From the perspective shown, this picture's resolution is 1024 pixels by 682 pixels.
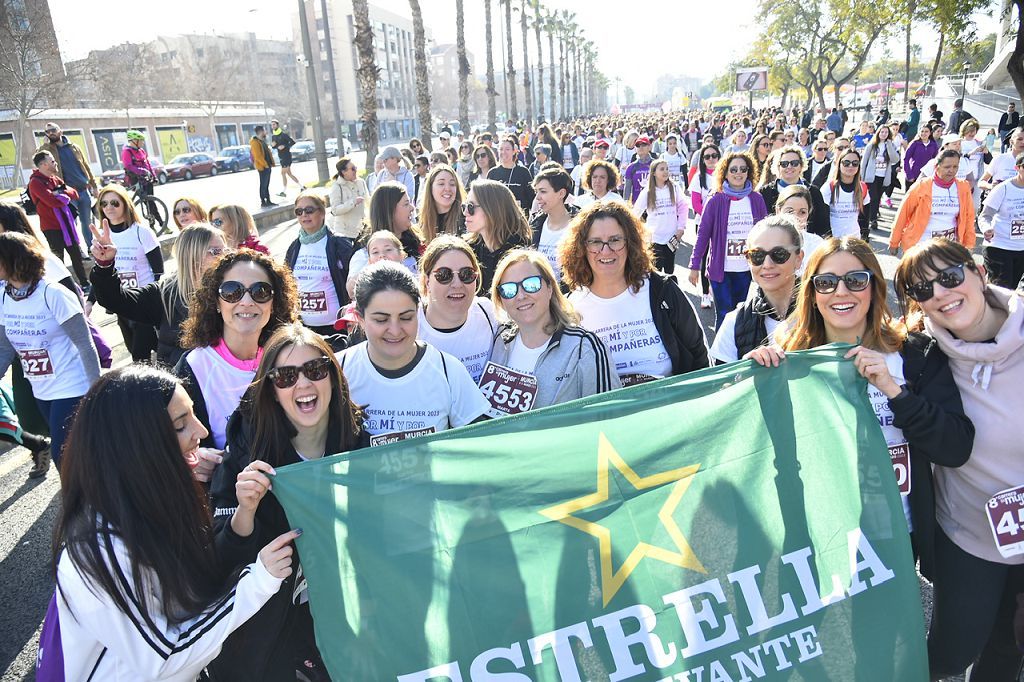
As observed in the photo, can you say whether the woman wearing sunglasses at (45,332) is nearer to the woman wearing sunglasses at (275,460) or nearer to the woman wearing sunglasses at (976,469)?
the woman wearing sunglasses at (275,460)

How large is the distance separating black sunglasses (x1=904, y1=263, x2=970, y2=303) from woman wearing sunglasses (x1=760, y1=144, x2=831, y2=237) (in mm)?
4611

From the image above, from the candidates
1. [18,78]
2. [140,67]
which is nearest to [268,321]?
[18,78]

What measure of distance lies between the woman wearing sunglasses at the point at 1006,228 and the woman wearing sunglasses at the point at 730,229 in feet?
8.15

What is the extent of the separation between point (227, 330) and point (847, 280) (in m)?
2.83

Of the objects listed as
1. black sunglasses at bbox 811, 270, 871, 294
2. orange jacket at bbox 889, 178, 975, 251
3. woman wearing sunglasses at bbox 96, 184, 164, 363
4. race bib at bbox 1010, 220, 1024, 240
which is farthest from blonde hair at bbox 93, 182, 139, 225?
race bib at bbox 1010, 220, 1024, 240

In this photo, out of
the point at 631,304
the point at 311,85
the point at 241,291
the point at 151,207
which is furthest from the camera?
the point at 311,85

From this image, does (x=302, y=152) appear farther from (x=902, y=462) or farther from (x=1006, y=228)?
(x=902, y=462)

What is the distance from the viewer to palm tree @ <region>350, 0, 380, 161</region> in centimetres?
1953

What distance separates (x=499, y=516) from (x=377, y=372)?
0.95 meters

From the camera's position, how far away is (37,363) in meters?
4.14

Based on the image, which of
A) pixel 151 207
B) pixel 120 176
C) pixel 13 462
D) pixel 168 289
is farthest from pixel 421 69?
pixel 168 289

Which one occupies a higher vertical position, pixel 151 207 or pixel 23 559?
pixel 151 207

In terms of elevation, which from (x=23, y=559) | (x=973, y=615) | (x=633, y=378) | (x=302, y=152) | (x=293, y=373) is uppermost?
(x=302, y=152)

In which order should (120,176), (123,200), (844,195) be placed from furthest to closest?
(120,176), (844,195), (123,200)
